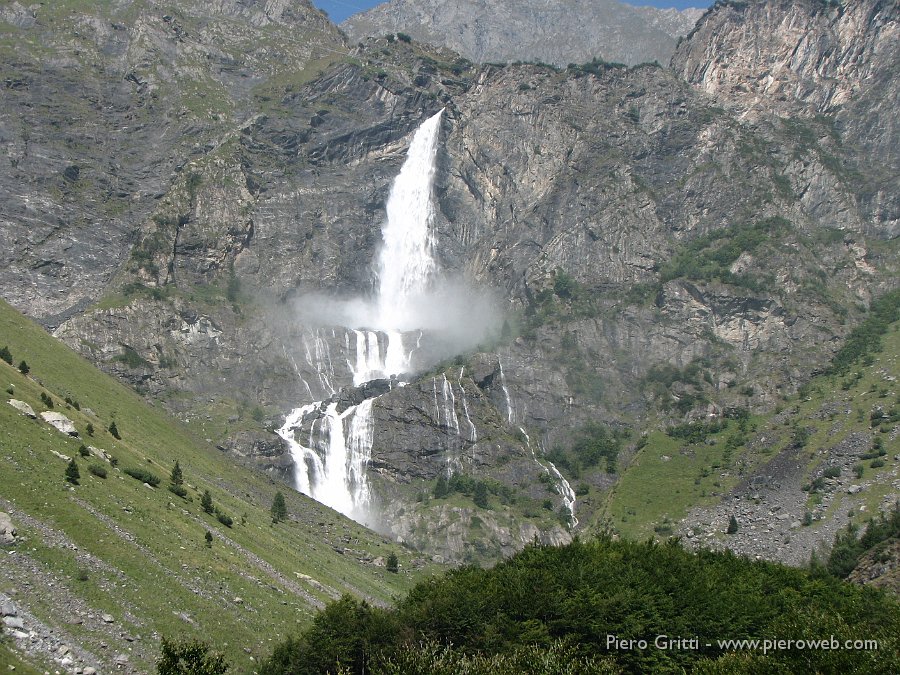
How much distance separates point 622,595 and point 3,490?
51169 mm

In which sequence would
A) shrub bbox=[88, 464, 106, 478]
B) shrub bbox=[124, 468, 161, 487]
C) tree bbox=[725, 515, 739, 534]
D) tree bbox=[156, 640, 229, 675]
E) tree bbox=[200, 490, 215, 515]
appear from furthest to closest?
tree bbox=[725, 515, 739, 534] → tree bbox=[200, 490, 215, 515] → shrub bbox=[124, 468, 161, 487] → shrub bbox=[88, 464, 106, 478] → tree bbox=[156, 640, 229, 675]

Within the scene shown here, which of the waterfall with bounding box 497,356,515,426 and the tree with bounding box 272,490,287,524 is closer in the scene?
the tree with bounding box 272,490,287,524

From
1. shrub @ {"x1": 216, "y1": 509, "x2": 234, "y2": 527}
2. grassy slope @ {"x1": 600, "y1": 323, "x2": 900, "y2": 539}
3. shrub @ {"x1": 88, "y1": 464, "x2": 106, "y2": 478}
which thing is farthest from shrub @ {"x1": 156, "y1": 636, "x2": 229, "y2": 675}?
grassy slope @ {"x1": 600, "y1": 323, "x2": 900, "y2": 539}

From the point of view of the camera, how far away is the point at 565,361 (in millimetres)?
199000

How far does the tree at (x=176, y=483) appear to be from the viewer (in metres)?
97.0

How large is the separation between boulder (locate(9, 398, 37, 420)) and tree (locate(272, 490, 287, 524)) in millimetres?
38793

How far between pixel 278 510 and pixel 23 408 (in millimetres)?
43019

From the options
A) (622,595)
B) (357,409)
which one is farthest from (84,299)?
→ (622,595)

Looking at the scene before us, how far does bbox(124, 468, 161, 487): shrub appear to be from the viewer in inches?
3639

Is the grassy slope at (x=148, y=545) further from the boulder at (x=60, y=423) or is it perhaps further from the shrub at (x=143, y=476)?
the boulder at (x=60, y=423)

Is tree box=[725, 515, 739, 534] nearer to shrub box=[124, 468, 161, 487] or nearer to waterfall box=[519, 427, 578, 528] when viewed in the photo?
waterfall box=[519, 427, 578, 528]

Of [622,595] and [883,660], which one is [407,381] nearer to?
[622,595]

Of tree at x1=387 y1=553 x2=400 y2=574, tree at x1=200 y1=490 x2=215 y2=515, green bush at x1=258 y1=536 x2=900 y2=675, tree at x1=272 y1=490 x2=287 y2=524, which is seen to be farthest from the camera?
tree at x1=387 y1=553 x2=400 y2=574

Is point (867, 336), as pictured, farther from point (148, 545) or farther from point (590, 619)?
point (148, 545)
